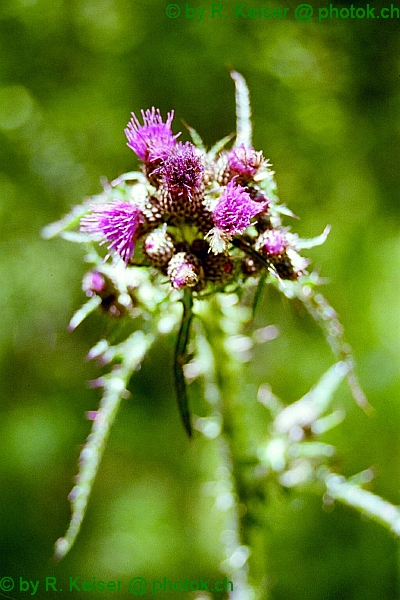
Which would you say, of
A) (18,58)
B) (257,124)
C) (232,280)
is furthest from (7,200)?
(232,280)

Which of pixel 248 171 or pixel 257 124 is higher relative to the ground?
pixel 257 124

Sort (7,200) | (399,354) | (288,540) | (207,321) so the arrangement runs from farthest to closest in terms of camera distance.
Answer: (7,200) → (399,354) → (288,540) → (207,321)

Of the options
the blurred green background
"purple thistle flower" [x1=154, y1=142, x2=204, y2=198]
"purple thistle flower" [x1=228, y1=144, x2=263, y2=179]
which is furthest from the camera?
the blurred green background

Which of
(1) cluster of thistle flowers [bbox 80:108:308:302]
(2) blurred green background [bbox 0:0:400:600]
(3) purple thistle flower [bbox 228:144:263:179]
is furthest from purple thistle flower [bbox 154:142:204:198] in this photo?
(2) blurred green background [bbox 0:0:400:600]

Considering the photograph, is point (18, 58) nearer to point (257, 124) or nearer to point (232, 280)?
point (257, 124)

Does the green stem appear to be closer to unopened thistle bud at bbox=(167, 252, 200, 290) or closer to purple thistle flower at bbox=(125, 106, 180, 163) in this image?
unopened thistle bud at bbox=(167, 252, 200, 290)

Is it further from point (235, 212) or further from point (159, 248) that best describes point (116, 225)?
point (235, 212)

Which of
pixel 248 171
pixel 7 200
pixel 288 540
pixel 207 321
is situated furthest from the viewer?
pixel 7 200

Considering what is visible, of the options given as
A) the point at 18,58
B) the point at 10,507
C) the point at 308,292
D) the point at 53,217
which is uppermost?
the point at 18,58
